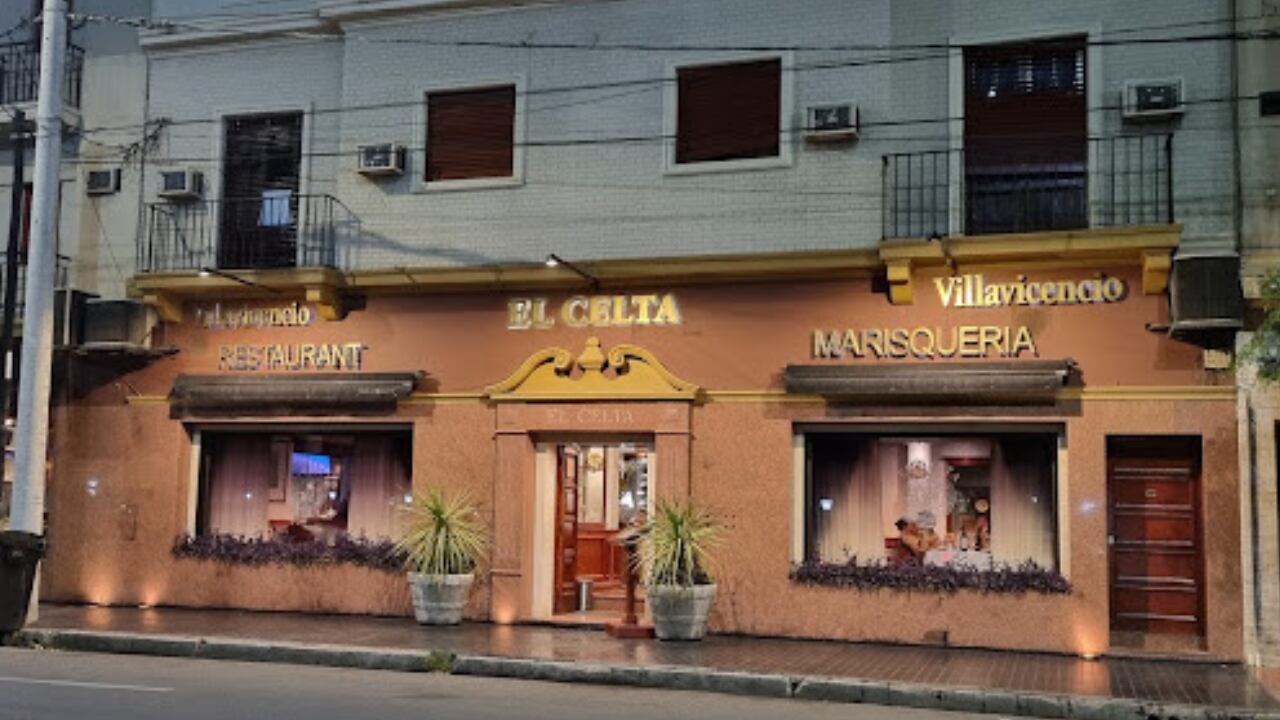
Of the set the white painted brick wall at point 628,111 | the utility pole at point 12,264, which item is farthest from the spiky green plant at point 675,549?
the utility pole at point 12,264

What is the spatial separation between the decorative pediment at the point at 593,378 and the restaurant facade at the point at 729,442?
34 millimetres

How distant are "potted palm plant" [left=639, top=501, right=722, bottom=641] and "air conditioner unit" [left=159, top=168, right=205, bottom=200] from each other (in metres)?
8.22

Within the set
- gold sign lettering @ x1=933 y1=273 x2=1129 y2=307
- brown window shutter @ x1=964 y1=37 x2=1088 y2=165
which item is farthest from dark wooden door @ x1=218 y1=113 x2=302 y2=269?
brown window shutter @ x1=964 y1=37 x2=1088 y2=165

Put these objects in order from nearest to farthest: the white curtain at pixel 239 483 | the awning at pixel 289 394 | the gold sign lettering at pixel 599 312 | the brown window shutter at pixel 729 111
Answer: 1. the brown window shutter at pixel 729 111
2. the gold sign lettering at pixel 599 312
3. the awning at pixel 289 394
4. the white curtain at pixel 239 483

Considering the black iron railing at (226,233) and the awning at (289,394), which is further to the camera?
the black iron railing at (226,233)

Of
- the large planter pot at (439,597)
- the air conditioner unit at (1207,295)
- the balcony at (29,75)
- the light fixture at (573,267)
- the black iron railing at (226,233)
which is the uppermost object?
the balcony at (29,75)

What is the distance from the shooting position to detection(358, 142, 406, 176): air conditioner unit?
1830 cm

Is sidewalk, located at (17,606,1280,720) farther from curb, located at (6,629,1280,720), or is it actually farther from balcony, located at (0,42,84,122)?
balcony, located at (0,42,84,122)

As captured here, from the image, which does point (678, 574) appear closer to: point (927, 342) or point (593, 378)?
point (593, 378)

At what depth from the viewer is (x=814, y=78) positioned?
A: 16.9 m

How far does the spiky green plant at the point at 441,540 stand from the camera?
17.2m

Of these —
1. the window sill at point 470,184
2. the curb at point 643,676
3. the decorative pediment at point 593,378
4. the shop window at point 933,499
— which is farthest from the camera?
the window sill at point 470,184

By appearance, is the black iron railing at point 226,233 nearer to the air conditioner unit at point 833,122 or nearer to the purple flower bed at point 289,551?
the purple flower bed at point 289,551

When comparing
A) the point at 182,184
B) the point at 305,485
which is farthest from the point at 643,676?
the point at 182,184
